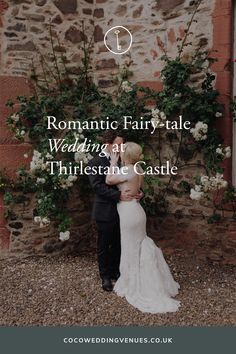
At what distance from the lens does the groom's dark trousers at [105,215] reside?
405 centimetres

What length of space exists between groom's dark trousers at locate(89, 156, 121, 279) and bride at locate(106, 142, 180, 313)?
0.25 ft

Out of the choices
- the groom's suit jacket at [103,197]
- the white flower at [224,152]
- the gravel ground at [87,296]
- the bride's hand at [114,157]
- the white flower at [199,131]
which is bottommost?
the gravel ground at [87,296]

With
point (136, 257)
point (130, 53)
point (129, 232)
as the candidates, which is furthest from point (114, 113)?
point (136, 257)

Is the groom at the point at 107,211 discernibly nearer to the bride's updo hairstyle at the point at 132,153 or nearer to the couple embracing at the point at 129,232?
the couple embracing at the point at 129,232

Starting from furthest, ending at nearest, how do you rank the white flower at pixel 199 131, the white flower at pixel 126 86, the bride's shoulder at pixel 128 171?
1. the white flower at pixel 126 86
2. the white flower at pixel 199 131
3. the bride's shoulder at pixel 128 171

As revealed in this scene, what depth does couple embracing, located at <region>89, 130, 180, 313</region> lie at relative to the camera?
12.8 feet

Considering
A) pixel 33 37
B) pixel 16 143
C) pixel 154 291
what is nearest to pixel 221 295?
pixel 154 291

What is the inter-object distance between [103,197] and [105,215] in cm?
17

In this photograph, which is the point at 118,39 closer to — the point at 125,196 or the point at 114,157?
the point at 114,157

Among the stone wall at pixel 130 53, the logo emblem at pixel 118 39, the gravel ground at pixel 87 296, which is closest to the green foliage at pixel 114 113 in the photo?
the stone wall at pixel 130 53

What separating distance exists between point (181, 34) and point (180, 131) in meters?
1.10

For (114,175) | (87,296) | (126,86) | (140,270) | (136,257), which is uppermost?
(126,86)

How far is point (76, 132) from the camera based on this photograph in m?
5.00

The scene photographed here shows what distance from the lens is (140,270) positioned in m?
3.94
